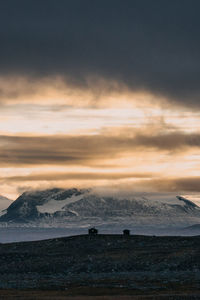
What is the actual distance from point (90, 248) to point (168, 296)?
179 ft

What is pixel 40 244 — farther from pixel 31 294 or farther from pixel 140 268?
pixel 31 294

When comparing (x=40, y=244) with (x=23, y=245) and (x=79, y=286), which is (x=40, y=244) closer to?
(x=23, y=245)

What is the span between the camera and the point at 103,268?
107 metres

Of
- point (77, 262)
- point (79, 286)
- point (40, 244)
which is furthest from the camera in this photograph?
point (40, 244)

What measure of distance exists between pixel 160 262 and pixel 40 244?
37808 millimetres

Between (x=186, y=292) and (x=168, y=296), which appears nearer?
(x=168, y=296)

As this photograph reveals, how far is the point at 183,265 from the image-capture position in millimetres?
103938

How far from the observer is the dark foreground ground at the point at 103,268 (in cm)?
8006

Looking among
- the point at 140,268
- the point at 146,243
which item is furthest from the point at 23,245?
the point at 140,268

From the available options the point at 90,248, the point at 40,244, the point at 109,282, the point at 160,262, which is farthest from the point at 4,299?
the point at 40,244

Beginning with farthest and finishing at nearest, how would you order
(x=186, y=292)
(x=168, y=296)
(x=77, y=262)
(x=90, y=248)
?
1. (x=90, y=248)
2. (x=77, y=262)
3. (x=186, y=292)
4. (x=168, y=296)

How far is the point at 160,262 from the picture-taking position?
106875 millimetres

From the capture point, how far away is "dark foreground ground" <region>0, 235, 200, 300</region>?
263 ft

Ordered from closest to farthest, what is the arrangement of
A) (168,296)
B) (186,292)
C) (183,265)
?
(168,296)
(186,292)
(183,265)
